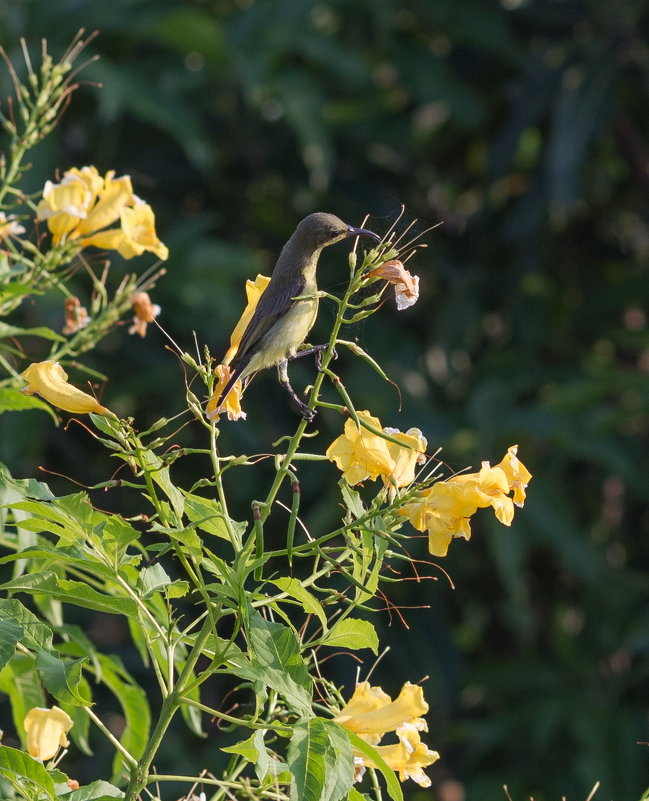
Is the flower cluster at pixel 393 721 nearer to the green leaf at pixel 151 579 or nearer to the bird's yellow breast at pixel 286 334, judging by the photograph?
the green leaf at pixel 151 579

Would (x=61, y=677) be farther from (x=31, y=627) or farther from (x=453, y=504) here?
(x=453, y=504)

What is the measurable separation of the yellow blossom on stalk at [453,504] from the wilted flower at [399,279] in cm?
19

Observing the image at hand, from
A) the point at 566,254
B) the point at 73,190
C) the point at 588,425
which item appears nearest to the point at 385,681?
the point at 588,425

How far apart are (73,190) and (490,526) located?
2.76 metres

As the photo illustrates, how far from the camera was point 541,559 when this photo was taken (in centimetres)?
492

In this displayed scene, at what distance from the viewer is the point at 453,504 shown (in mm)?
1152

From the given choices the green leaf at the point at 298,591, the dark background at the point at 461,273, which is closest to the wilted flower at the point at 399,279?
the green leaf at the point at 298,591

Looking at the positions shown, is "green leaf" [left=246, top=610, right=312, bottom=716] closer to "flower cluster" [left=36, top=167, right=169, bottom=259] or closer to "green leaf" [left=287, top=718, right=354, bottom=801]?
"green leaf" [left=287, top=718, right=354, bottom=801]

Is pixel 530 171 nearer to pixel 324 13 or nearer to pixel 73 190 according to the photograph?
pixel 324 13

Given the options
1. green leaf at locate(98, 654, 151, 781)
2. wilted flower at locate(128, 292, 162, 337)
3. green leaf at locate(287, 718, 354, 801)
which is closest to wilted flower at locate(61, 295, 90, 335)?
wilted flower at locate(128, 292, 162, 337)

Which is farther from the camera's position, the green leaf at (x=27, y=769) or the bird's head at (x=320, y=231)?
the bird's head at (x=320, y=231)

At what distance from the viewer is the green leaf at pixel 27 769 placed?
3.59ft

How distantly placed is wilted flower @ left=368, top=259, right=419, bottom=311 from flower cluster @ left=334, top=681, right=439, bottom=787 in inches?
16.3

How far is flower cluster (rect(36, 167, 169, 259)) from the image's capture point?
1.58 metres
